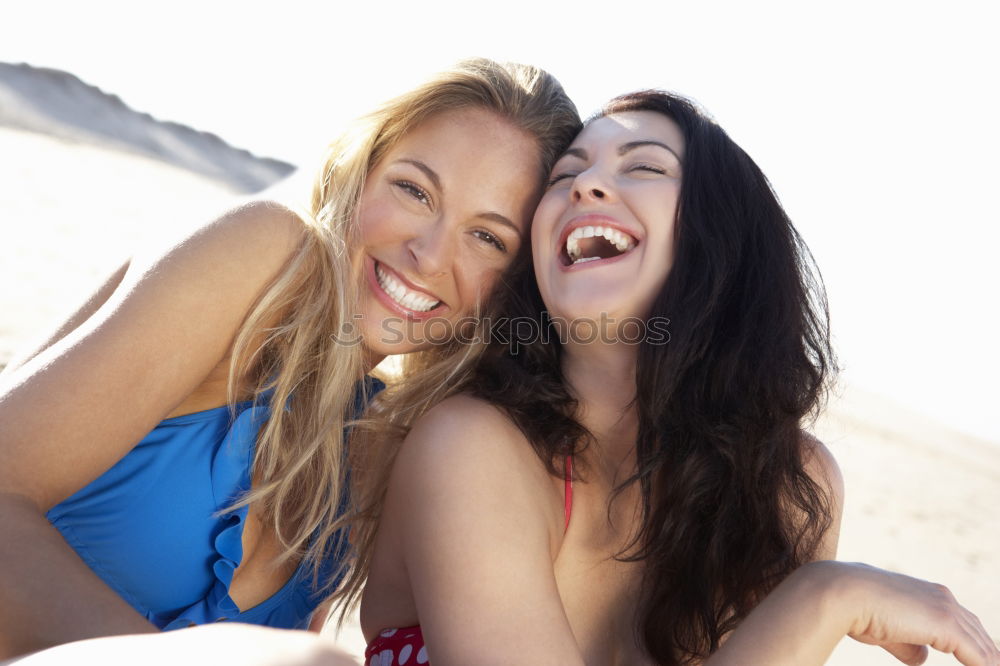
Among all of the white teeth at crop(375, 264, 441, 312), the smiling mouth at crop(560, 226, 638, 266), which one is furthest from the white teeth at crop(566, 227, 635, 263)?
the white teeth at crop(375, 264, 441, 312)

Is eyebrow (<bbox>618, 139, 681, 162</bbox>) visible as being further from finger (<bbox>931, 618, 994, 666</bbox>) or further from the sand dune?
the sand dune

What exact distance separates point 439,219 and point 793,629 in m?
1.47

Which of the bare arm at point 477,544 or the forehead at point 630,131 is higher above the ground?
the forehead at point 630,131

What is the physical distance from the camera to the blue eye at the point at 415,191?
2613 millimetres

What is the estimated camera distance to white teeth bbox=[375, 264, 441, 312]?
2619mm

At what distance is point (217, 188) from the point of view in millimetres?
18984

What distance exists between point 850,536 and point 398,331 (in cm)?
498

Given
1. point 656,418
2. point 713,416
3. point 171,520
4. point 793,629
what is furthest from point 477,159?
point 793,629

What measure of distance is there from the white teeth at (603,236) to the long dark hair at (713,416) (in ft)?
0.48

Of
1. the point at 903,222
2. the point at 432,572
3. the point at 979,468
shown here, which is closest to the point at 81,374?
the point at 432,572

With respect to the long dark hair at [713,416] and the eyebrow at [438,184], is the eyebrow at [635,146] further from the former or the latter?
the eyebrow at [438,184]

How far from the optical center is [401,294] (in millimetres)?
2629

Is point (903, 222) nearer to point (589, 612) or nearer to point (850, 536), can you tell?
point (850, 536)

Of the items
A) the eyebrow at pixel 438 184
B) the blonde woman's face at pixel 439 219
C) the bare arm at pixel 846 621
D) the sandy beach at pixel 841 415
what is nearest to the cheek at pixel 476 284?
the blonde woman's face at pixel 439 219
